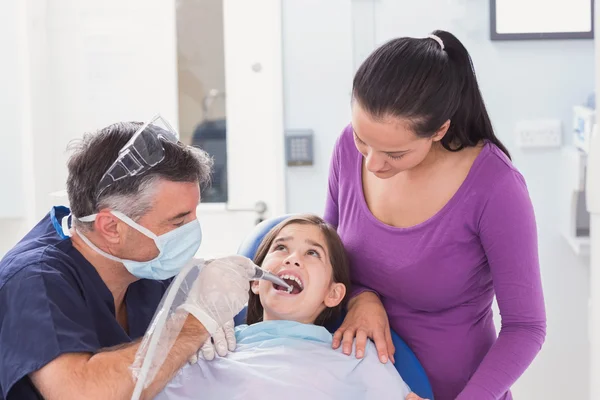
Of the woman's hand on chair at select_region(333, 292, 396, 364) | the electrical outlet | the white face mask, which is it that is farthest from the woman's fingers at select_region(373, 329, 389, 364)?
the electrical outlet

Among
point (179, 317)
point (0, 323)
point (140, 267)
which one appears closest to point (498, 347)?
point (179, 317)

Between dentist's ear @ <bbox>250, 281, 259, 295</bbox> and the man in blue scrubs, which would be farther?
dentist's ear @ <bbox>250, 281, 259, 295</bbox>

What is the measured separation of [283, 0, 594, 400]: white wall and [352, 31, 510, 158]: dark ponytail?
1.71m

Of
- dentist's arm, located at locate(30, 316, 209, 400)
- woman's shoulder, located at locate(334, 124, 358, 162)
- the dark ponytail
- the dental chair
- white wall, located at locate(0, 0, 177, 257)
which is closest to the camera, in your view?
dentist's arm, located at locate(30, 316, 209, 400)

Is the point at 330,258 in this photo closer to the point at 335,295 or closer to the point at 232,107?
the point at 335,295

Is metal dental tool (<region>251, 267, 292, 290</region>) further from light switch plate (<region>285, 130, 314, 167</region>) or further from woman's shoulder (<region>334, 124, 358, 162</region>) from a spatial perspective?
light switch plate (<region>285, 130, 314, 167</region>)

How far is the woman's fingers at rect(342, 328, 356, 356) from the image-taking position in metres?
1.73

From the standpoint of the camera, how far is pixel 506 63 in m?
3.27

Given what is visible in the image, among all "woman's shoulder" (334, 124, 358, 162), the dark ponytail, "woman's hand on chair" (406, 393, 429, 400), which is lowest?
"woman's hand on chair" (406, 393, 429, 400)

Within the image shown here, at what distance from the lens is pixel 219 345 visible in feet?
5.67

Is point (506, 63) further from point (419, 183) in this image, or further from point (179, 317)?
point (179, 317)

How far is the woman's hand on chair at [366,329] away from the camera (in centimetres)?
172

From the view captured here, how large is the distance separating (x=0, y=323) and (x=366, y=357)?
0.75 m

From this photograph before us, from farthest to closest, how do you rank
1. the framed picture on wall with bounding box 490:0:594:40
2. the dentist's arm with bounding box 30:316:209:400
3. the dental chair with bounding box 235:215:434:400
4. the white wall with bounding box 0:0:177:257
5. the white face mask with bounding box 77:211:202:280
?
the white wall with bounding box 0:0:177:257, the framed picture on wall with bounding box 490:0:594:40, the dental chair with bounding box 235:215:434:400, the white face mask with bounding box 77:211:202:280, the dentist's arm with bounding box 30:316:209:400
